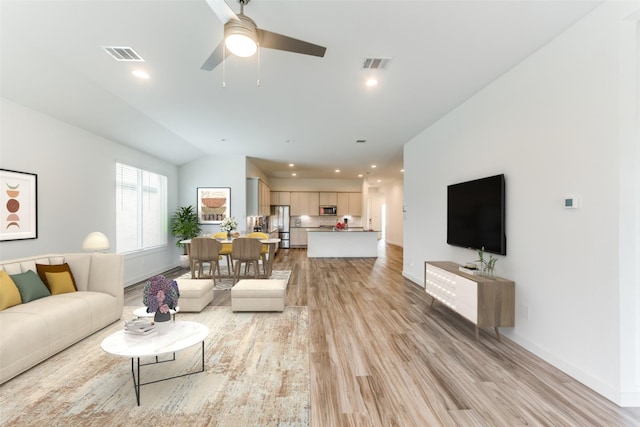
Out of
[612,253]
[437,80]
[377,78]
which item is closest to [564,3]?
[437,80]

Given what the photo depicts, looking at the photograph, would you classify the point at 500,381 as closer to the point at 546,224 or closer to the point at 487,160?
the point at 546,224

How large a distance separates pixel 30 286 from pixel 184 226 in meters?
4.15

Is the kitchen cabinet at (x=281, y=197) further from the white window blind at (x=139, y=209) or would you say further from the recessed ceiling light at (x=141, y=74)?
the recessed ceiling light at (x=141, y=74)

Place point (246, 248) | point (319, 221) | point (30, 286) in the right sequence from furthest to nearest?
1. point (319, 221)
2. point (246, 248)
3. point (30, 286)

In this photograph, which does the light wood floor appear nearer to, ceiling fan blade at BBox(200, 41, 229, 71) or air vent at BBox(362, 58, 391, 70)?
ceiling fan blade at BBox(200, 41, 229, 71)

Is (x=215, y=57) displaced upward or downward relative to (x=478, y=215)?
upward

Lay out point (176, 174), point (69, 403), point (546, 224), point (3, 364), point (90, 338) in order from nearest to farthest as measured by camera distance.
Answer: point (69, 403)
point (3, 364)
point (546, 224)
point (90, 338)
point (176, 174)

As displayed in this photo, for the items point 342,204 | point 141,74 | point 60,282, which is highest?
point 141,74

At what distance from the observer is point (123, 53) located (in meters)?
2.93

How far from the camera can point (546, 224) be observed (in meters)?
2.81

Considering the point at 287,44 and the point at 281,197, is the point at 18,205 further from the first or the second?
the point at 281,197

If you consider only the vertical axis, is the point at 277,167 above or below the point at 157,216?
above

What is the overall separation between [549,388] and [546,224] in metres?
1.44

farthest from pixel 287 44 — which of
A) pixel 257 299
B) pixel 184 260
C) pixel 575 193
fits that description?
pixel 184 260
